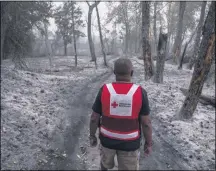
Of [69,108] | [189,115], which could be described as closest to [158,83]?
[189,115]

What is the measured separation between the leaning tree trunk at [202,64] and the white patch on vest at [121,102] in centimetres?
561

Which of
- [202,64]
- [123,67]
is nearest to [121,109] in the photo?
[123,67]

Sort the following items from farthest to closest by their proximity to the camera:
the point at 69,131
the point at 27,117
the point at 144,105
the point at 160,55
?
the point at 160,55 < the point at 27,117 < the point at 69,131 < the point at 144,105

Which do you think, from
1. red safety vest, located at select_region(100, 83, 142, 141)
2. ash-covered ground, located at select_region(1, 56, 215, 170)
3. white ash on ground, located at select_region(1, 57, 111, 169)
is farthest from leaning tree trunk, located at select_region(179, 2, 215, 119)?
red safety vest, located at select_region(100, 83, 142, 141)

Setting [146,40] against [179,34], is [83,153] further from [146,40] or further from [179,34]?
[179,34]

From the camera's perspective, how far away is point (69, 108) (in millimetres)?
10227

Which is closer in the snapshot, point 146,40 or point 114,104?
point 114,104

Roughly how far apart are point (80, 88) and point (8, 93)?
499 cm

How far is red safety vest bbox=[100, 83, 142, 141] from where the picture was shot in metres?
3.41

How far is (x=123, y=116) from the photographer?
347 cm

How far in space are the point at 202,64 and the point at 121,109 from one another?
581 centimetres

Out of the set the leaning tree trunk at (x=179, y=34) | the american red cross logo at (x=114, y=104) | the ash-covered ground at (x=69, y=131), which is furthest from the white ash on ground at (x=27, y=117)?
the leaning tree trunk at (x=179, y=34)

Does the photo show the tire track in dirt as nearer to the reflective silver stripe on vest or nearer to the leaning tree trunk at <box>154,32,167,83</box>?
the reflective silver stripe on vest

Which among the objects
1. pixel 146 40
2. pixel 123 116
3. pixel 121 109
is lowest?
pixel 123 116
